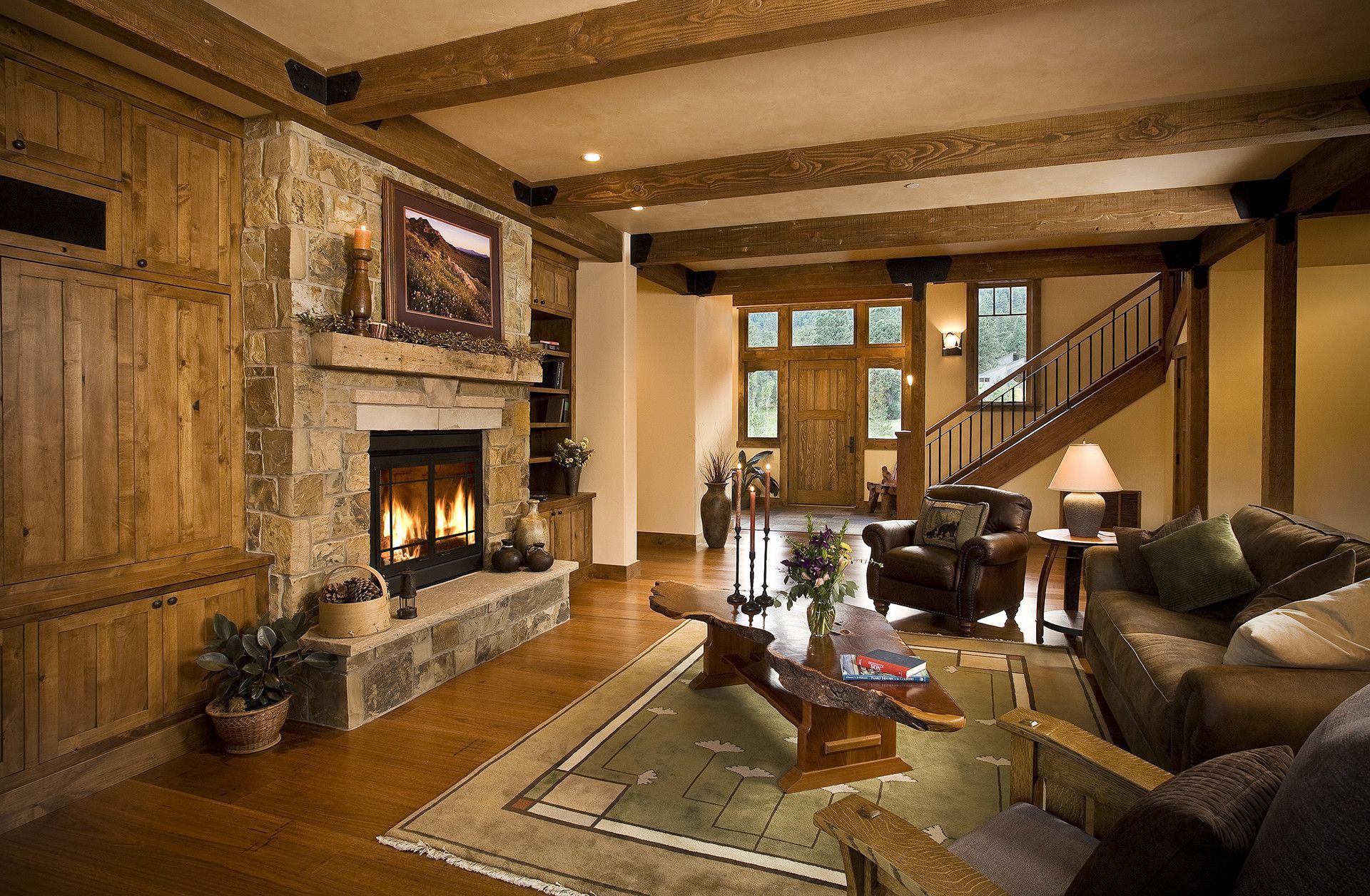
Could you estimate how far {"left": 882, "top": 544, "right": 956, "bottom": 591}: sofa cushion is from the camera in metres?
4.75

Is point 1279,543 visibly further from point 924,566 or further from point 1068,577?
point 924,566

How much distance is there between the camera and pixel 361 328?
3.52 metres

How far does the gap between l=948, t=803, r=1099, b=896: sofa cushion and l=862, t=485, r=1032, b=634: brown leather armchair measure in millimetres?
2968

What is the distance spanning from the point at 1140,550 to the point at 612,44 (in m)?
3.45

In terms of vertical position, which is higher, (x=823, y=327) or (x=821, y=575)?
(x=823, y=327)

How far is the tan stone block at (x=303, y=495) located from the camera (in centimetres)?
334

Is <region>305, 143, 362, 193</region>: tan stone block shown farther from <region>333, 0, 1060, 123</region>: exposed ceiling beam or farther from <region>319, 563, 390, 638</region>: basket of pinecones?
<region>319, 563, 390, 638</region>: basket of pinecones

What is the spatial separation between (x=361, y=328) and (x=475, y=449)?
133 centimetres

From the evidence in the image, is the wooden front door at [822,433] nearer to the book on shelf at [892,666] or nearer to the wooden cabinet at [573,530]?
the wooden cabinet at [573,530]

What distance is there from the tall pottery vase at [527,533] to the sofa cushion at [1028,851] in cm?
355

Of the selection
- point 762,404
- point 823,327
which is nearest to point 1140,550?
point 823,327

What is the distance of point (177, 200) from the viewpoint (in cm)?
313

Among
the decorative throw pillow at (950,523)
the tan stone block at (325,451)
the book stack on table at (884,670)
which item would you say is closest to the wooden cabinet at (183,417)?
the tan stone block at (325,451)

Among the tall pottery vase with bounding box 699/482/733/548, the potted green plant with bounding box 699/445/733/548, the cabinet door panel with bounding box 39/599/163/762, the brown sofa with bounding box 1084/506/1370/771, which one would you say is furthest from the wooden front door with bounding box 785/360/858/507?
the cabinet door panel with bounding box 39/599/163/762
